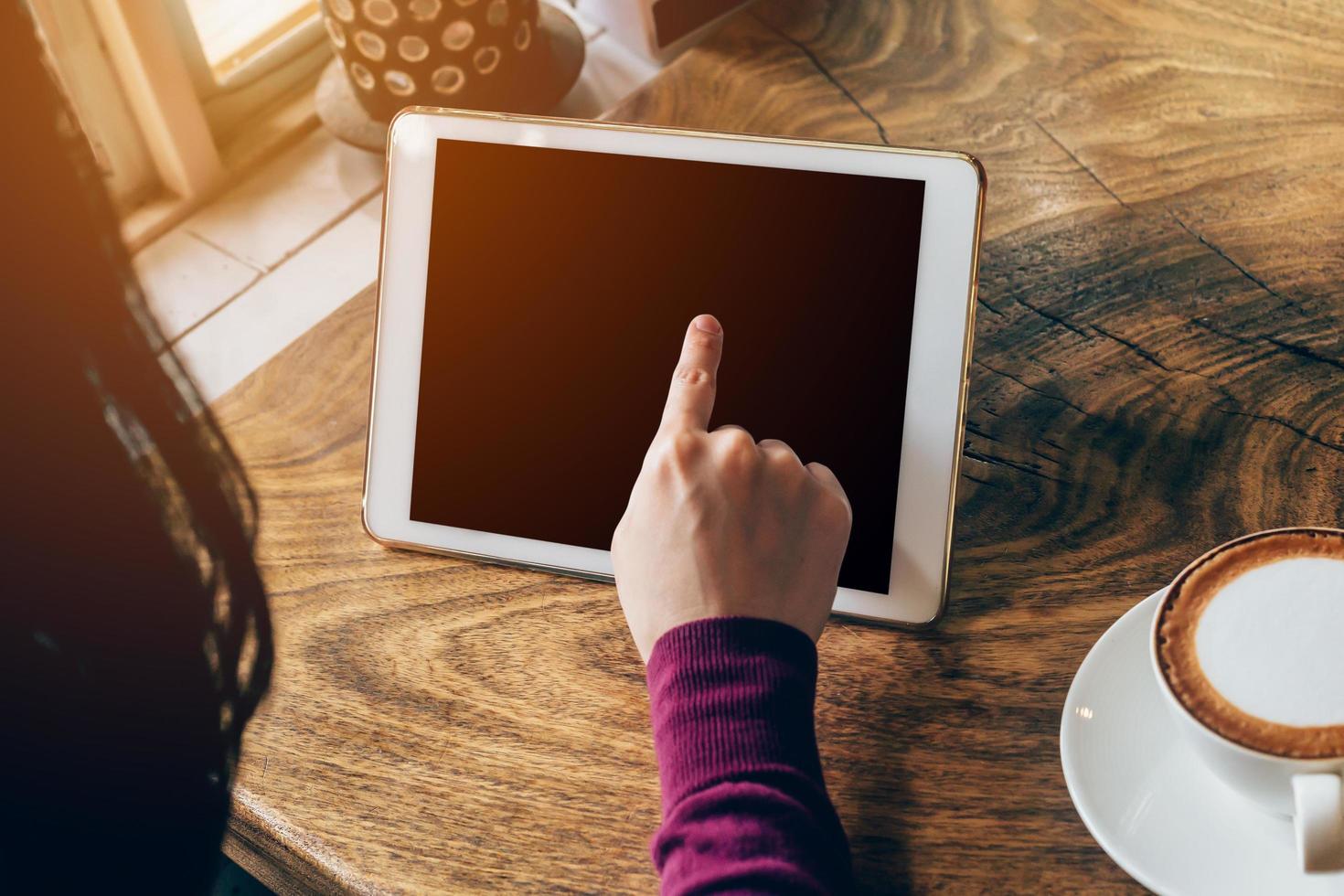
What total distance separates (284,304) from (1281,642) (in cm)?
89

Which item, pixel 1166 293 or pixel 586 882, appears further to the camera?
pixel 1166 293

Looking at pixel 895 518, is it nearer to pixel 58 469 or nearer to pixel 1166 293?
pixel 1166 293

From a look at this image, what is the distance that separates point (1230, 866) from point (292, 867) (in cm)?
42

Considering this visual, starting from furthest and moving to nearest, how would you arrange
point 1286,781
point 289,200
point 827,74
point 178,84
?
point 289,200 < point 178,84 < point 827,74 < point 1286,781

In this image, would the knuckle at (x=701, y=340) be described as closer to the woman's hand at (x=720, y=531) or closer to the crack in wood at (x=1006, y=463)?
the woman's hand at (x=720, y=531)

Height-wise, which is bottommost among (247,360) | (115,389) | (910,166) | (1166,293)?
(247,360)

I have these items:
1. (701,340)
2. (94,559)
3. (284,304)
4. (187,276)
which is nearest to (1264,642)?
(701,340)

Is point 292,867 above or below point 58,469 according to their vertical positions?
below

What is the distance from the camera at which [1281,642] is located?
1.34ft

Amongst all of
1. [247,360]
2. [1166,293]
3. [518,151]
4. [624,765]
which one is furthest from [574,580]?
[247,360]

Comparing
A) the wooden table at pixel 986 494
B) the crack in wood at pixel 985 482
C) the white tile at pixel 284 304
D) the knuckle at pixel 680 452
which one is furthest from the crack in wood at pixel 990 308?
the white tile at pixel 284 304

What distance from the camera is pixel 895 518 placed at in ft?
1.77

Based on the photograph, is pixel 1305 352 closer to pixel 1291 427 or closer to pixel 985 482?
Answer: pixel 1291 427

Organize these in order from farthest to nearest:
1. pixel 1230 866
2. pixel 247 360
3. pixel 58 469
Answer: pixel 247 360
pixel 1230 866
pixel 58 469
